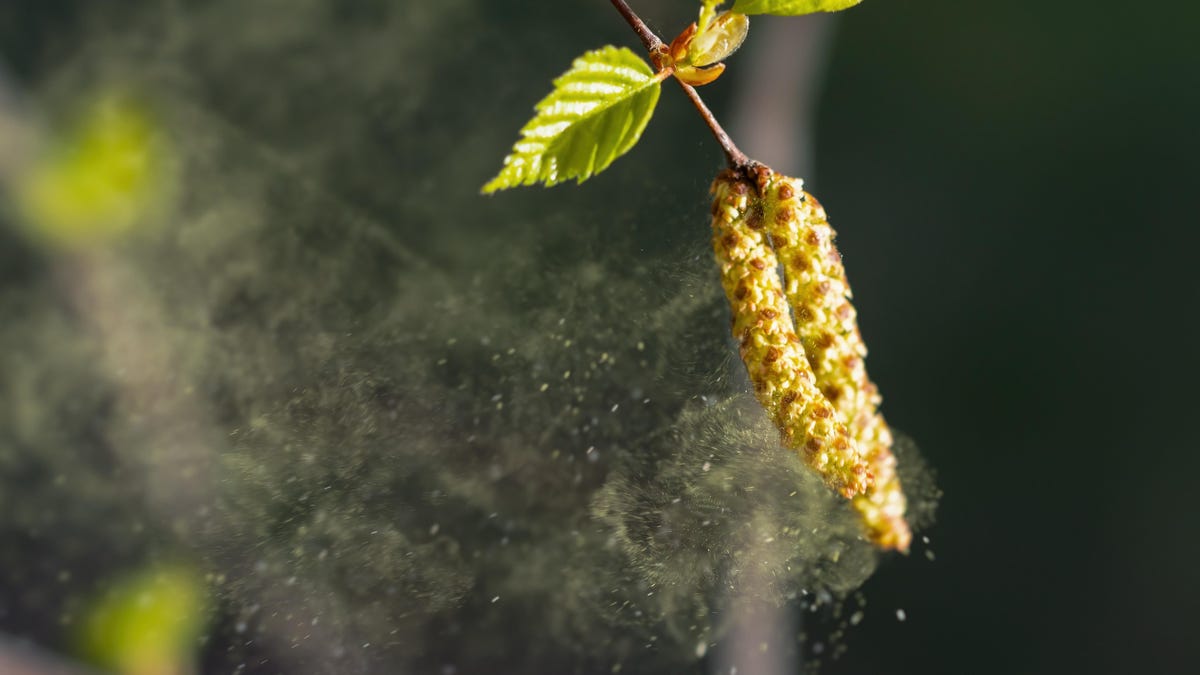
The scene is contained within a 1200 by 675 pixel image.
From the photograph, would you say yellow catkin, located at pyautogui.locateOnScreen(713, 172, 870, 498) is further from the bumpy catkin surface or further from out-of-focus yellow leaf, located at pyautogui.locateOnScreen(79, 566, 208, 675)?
out-of-focus yellow leaf, located at pyautogui.locateOnScreen(79, 566, 208, 675)

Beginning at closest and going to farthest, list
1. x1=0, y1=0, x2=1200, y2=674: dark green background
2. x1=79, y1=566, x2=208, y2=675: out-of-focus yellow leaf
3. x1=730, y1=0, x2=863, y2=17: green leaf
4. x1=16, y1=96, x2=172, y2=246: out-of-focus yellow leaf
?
1. x1=730, y1=0, x2=863, y2=17: green leaf
2. x1=79, y1=566, x2=208, y2=675: out-of-focus yellow leaf
3. x1=16, y1=96, x2=172, y2=246: out-of-focus yellow leaf
4. x1=0, y1=0, x2=1200, y2=674: dark green background

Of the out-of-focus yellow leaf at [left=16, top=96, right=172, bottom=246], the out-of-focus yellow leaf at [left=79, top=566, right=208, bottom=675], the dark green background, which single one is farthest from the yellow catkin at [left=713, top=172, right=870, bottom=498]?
the out-of-focus yellow leaf at [left=16, top=96, right=172, bottom=246]

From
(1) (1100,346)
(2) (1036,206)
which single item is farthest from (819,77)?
(1) (1100,346)

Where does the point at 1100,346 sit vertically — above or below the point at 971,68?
below

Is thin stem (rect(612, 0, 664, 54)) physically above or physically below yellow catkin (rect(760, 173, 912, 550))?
above

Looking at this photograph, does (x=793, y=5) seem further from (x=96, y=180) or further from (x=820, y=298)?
(x=96, y=180)

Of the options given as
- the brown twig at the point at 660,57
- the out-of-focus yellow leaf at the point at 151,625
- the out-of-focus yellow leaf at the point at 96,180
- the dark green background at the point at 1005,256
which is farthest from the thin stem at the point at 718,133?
the out-of-focus yellow leaf at the point at 96,180

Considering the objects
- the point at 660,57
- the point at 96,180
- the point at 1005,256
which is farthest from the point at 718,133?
the point at 1005,256

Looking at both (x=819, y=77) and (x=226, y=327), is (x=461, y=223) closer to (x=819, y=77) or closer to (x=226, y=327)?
(x=226, y=327)
